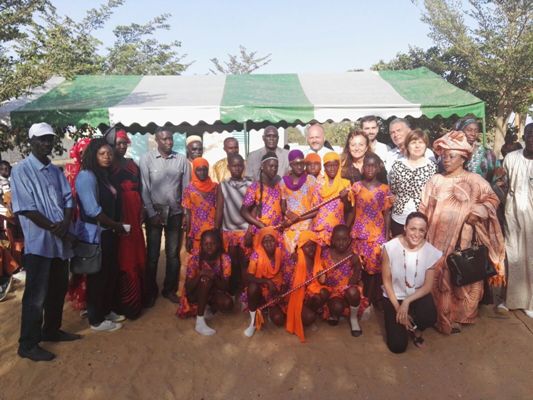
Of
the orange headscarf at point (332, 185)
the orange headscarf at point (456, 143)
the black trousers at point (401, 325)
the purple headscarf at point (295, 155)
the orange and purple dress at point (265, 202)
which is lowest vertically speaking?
the black trousers at point (401, 325)

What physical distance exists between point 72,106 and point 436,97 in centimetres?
570

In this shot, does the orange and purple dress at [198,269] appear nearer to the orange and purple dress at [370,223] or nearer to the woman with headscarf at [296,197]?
the woman with headscarf at [296,197]

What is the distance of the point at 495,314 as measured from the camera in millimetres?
3924

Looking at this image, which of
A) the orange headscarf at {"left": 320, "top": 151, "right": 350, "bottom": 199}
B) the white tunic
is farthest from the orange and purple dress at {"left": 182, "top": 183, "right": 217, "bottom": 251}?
the white tunic

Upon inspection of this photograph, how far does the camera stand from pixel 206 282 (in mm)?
3582

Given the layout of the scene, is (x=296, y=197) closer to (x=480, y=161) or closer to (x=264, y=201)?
(x=264, y=201)

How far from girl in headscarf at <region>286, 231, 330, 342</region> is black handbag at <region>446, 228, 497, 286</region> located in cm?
113

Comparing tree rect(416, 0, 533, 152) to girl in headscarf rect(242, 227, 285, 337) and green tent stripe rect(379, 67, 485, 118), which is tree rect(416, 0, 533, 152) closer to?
green tent stripe rect(379, 67, 485, 118)

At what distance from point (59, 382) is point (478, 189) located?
373 centimetres

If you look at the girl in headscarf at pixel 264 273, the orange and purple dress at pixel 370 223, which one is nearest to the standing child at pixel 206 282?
the girl in headscarf at pixel 264 273

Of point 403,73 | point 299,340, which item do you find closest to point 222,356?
point 299,340

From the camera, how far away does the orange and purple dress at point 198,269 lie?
3723mm

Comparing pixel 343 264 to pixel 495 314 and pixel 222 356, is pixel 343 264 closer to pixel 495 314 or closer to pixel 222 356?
pixel 222 356

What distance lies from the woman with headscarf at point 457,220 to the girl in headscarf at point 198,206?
6.74 ft
